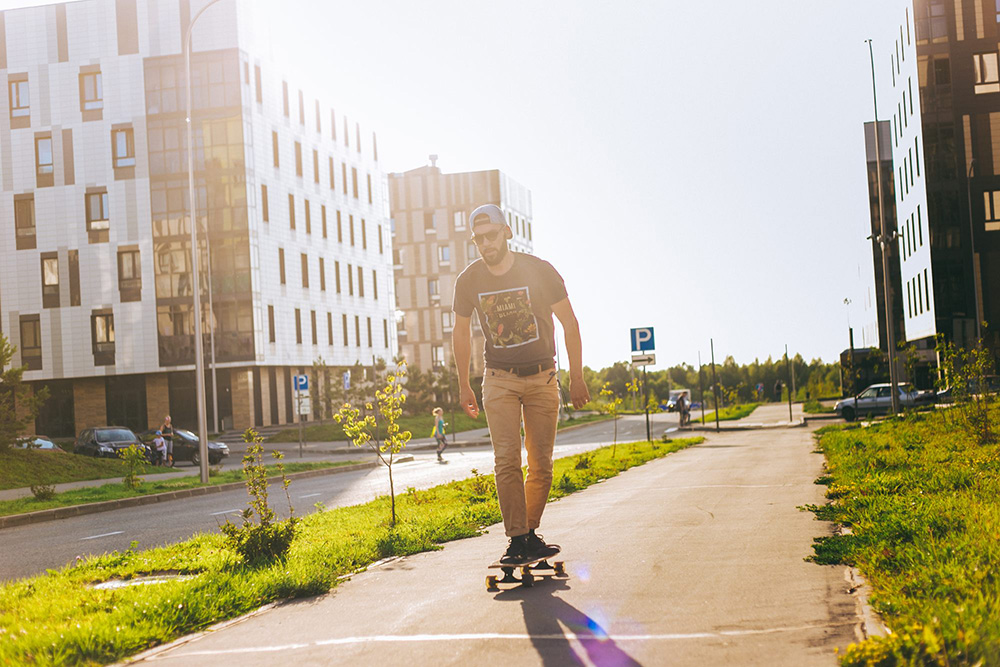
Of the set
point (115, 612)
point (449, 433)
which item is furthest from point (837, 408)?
point (115, 612)

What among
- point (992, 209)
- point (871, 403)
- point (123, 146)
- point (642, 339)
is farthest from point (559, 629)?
point (123, 146)

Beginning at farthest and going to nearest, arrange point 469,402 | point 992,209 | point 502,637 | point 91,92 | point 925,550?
point 91,92 → point 992,209 → point 469,402 → point 925,550 → point 502,637

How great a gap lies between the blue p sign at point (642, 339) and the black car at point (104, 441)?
61.9 ft

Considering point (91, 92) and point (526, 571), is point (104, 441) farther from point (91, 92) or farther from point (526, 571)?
point (526, 571)

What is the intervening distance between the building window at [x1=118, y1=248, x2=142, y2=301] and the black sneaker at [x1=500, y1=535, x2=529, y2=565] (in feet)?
172

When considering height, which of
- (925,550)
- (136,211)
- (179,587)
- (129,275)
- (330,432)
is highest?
(136,211)

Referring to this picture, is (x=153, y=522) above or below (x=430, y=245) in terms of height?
below

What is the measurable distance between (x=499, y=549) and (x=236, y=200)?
162 ft

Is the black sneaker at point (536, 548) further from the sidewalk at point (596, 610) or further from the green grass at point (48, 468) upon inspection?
the green grass at point (48, 468)

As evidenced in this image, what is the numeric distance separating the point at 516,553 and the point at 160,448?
28.7 m

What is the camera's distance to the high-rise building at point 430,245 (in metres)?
90.4

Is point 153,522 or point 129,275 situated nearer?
point 153,522

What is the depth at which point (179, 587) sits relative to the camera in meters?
6.07

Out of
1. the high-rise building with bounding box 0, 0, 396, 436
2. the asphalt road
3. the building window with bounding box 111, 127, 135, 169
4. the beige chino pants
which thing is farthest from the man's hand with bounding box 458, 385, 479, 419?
the building window with bounding box 111, 127, 135, 169
